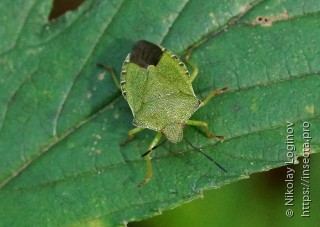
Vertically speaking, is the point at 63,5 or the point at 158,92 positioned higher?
the point at 63,5

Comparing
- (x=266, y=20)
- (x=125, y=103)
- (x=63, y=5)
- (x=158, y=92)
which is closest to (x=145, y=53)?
(x=158, y=92)

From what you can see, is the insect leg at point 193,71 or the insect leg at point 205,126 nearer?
the insect leg at point 205,126

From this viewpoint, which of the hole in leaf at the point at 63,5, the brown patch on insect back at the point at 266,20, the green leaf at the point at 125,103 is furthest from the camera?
the hole in leaf at the point at 63,5

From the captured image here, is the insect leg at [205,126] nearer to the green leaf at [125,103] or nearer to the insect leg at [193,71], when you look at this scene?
the green leaf at [125,103]

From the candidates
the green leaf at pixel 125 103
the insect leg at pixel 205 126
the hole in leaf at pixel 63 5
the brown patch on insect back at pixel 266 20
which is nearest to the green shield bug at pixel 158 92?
the insect leg at pixel 205 126

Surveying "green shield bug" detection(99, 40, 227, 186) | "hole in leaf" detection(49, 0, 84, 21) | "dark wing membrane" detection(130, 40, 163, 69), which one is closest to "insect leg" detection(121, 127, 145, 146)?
"green shield bug" detection(99, 40, 227, 186)

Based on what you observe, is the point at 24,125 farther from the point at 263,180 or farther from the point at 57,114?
the point at 263,180

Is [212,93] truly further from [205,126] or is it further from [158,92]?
[158,92]

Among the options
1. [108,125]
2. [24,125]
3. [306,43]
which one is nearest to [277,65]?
[306,43]
